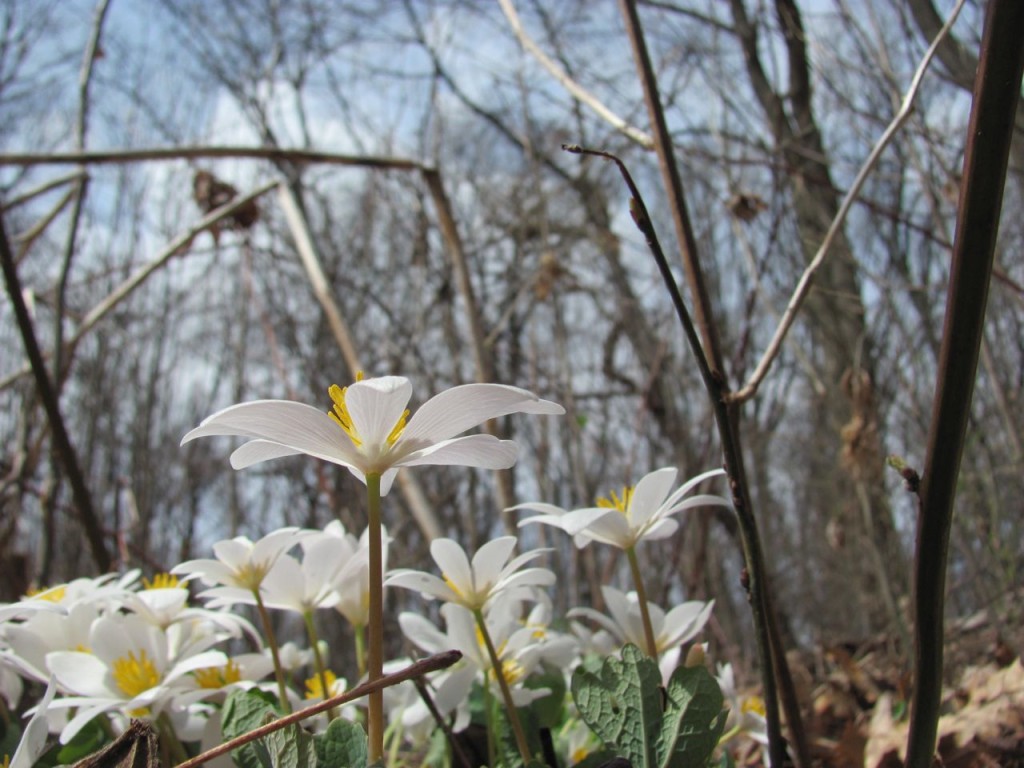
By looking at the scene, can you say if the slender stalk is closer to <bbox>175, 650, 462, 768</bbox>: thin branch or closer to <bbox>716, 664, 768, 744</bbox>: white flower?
<bbox>175, 650, 462, 768</bbox>: thin branch

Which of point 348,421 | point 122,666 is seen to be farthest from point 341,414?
point 122,666

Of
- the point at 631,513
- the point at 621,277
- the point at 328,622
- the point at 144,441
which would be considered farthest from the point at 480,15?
the point at 631,513

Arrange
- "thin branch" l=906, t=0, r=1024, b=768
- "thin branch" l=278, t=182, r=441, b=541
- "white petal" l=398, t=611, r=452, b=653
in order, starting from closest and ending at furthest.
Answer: "thin branch" l=906, t=0, r=1024, b=768
"white petal" l=398, t=611, r=452, b=653
"thin branch" l=278, t=182, r=441, b=541

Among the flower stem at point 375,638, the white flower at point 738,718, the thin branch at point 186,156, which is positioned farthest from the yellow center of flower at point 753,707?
the thin branch at point 186,156

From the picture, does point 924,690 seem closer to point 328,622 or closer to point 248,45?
point 328,622

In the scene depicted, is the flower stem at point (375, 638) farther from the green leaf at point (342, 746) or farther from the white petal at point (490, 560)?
the white petal at point (490, 560)

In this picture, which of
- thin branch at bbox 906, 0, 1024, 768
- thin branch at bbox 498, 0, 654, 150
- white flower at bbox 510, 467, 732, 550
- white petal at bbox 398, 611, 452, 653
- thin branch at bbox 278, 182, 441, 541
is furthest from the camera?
thin branch at bbox 278, 182, 441, 541

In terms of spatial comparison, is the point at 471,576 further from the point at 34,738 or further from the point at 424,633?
the point at 34,738

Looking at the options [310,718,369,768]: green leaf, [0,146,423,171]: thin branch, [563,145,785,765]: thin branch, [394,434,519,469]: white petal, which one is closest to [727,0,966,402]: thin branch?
[563,145,785,765]: thin branch
